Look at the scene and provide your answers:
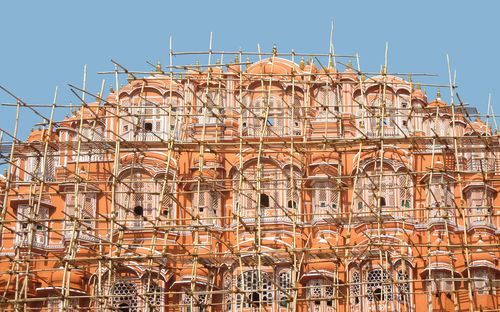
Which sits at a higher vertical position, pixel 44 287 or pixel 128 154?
pixel 128 154

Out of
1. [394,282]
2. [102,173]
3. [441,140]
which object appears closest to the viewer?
[394,282]

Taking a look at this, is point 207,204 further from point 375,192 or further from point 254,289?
point 375,192

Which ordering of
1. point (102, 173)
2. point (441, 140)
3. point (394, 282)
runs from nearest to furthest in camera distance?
point (394, 282) < point (441, 140) < point (102, 173)

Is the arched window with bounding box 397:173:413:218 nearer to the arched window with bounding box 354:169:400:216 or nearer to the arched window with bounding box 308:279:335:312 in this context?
the arched window with bounding box 354:169:400:216

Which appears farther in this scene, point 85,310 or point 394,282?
point 85,310

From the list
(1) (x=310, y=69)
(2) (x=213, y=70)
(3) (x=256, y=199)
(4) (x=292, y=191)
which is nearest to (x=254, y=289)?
(3) (x=256, y=199)

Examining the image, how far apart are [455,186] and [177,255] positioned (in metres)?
9.69

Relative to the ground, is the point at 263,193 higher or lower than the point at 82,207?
higher

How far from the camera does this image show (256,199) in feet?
139

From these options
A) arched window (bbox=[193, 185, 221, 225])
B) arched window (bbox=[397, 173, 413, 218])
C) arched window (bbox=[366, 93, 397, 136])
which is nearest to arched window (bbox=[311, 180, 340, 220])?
arched window (bbox=[397, 173, 413, 218])

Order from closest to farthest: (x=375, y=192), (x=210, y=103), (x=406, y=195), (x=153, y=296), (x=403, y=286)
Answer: (x=403, y=286) → (x=153, y=296) → (x=375, y=192) → (x=406, y=195) → (x=210, y=103)

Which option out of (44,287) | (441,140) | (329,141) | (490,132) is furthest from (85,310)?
(490,132)

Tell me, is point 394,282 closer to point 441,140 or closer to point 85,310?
point 441,140

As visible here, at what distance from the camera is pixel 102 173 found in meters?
44.4
